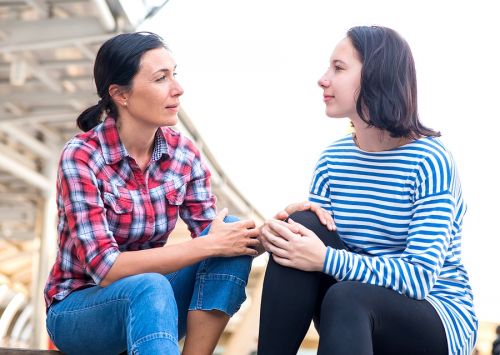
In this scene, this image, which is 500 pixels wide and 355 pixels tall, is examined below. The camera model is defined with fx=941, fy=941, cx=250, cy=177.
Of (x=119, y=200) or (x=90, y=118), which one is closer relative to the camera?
(x=119, y=200)

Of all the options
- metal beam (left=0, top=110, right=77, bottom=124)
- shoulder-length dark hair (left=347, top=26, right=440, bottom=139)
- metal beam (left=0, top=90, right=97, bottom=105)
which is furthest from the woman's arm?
metal beam (left=0, top=110, right=77, bottom=124)

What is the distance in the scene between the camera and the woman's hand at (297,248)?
2.04 meters

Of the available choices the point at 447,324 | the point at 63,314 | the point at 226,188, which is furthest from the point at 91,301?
the point at 226,188

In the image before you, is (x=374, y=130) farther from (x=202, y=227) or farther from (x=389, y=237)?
(x=202, y=227)

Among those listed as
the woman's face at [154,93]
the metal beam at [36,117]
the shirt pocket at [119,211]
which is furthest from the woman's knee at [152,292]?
the metal beam at [36,117]

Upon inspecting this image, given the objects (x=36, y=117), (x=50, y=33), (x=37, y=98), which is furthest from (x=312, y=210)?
(x=36, y=117)

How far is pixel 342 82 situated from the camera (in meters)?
2.26

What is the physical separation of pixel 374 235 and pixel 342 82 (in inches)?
14.7

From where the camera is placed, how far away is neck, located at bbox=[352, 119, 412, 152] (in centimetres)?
226

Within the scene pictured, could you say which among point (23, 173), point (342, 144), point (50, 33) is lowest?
point (23, 173)

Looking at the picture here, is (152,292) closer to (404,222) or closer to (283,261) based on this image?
(283,261)

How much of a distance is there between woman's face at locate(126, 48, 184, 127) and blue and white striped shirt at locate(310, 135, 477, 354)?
1.40 feet

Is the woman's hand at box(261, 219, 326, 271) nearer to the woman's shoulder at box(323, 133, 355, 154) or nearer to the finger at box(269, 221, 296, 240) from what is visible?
the finger at box(269, 221, 296, 240)

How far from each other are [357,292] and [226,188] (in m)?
12.5
